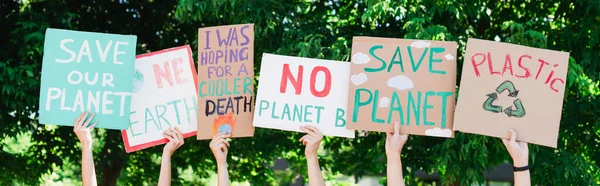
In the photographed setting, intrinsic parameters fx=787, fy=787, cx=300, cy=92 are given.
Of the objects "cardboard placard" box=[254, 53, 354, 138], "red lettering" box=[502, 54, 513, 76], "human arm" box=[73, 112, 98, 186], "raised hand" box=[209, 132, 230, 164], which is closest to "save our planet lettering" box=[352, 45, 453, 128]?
"cardboard placard" box=[254, 53, 354, 138]

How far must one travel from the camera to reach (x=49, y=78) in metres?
4.10

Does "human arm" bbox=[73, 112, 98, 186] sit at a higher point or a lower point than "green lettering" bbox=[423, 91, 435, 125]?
lower

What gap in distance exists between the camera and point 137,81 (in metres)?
4.22

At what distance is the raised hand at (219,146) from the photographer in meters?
4.07

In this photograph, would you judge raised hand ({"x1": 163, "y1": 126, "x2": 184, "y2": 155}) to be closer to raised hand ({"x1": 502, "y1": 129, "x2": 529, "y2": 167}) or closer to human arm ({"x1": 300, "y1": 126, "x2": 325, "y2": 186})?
human arm ({"x1": 300, "y1": 126, "x2": 325, "y2": 186})

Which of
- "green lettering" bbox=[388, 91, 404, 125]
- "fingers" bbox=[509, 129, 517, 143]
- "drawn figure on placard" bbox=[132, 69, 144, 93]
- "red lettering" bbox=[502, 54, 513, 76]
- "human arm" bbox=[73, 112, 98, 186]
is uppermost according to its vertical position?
"red lettering" bbox=[502, 54, 513, 76]

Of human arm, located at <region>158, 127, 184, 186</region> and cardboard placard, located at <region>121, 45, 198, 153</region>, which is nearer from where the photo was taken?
human arm, located at <region>158, 127, 184, 186</region>

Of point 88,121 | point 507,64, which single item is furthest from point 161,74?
point 507,64

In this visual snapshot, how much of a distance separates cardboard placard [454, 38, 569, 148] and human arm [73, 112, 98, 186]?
1.83 m

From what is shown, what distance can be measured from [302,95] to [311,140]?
10.2 inches

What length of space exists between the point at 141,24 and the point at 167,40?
1.36 ft

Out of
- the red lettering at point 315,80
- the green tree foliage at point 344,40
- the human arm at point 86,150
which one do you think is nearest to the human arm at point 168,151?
the human arm at point 86,150

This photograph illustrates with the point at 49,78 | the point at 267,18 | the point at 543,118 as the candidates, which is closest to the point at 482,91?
the point at 543,118

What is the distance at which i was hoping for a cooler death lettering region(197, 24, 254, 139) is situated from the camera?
4148mm
